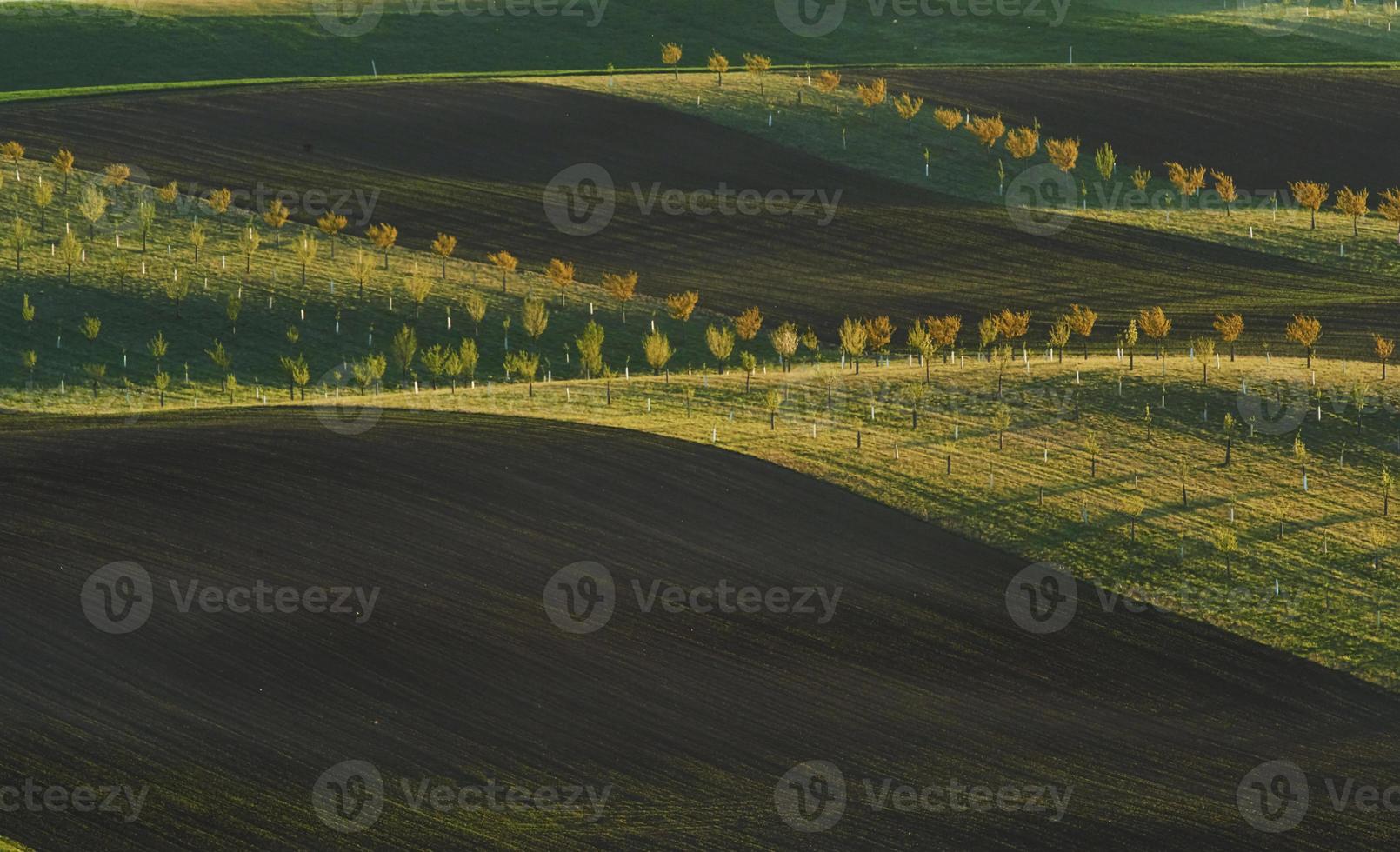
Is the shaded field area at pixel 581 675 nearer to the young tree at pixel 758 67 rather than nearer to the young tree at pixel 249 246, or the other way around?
the young tree at pixel 249 246

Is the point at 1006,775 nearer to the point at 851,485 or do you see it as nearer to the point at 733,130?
the point at 851,485

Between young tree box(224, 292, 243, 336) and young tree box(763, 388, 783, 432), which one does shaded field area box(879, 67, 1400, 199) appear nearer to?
young tree box(763, 388, 783, 432)

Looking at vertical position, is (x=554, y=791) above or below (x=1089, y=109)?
below

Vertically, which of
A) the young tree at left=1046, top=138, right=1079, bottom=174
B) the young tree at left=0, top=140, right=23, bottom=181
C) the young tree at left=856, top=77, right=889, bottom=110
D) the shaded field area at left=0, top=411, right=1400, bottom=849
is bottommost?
the shaded field area at left=0, top=411, right=1400, bottom=849

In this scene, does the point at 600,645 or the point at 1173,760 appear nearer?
the point at 1173,760

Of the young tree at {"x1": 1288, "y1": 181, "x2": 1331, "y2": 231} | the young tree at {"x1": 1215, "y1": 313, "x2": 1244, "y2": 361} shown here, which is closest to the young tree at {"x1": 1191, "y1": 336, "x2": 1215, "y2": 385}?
the young tree at {"x1": 1215, "y1": 313, "x2": 1244, "y2": 361}

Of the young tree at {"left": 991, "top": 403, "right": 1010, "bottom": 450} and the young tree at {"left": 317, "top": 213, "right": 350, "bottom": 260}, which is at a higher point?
the young tree at {"left": 317, "top": 213, "right": 350, "bottom": 260}

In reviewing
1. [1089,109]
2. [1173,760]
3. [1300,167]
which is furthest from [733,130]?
[1173,760]
